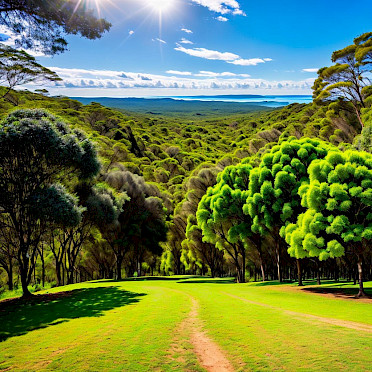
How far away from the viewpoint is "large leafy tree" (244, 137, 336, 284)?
25.6 meters

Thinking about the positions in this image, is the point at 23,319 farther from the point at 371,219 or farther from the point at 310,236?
the point at 371,219

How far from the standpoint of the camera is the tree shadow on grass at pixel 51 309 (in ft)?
42.7

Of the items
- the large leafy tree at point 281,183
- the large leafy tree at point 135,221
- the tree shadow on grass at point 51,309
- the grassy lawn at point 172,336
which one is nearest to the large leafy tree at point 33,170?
the tree shadow on grass at point 51,309

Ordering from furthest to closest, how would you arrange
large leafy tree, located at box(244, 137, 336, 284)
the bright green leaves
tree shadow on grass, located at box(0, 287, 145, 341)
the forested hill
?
the forested hill → large leafy tree, located at box(244, 137, 336, 284) → the bright green leaves → tree shadow on grass, located at box(0, 287, 145, 341)

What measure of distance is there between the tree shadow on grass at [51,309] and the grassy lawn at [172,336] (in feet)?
0.18

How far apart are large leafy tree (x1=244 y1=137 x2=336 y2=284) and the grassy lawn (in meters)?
10.1

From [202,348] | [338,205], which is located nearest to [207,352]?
[202,348]

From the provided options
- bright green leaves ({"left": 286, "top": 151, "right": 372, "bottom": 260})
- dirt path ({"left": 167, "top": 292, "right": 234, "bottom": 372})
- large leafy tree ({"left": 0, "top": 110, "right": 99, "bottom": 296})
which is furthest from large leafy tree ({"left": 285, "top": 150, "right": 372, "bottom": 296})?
large leafy tree ({"left": 0, "top": 110, "right": 99, "bottom": 296})

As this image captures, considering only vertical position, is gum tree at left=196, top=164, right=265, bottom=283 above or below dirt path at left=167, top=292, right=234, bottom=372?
above

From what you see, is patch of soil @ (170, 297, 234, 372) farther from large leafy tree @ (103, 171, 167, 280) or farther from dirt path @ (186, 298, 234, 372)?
large leafy tree @ (103, 171, 167, 280)

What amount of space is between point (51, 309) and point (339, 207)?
58.5ft

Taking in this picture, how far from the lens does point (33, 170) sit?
76.0 feet

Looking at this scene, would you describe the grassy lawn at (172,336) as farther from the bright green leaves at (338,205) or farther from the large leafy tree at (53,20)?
the large leafy tree at (53,20)

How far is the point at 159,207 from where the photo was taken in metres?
43.0
